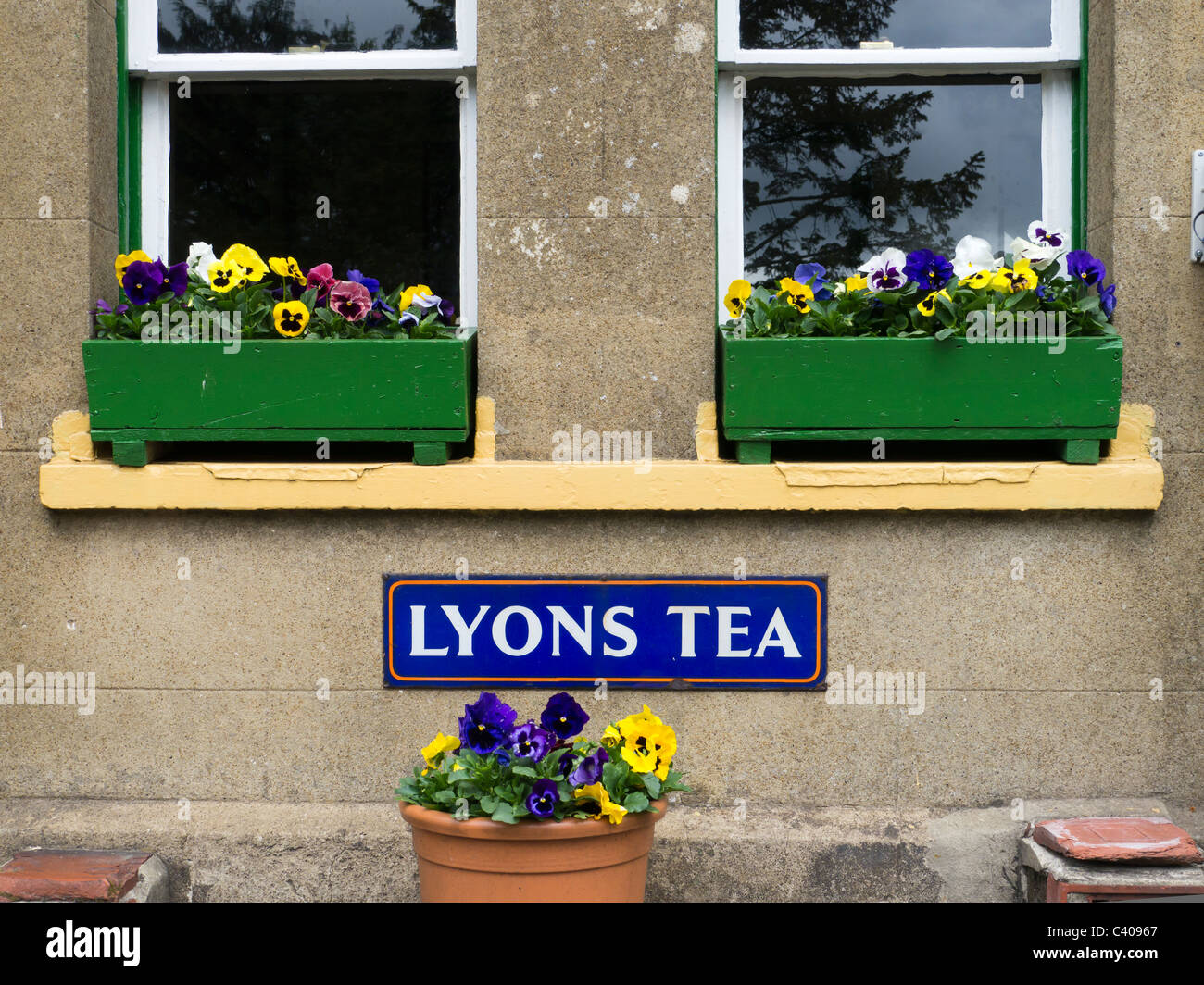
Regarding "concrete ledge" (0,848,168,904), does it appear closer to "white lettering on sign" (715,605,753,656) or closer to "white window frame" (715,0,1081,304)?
"white lettering on sign" (715,605,753,656)

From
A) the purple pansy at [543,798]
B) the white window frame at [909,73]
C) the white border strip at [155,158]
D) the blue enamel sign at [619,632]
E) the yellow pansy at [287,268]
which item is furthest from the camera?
the white border strip at [155,158]

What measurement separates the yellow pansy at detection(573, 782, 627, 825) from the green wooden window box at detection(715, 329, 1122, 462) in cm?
139

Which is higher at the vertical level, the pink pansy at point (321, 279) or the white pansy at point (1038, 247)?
the white pansy at point (1038, 247)

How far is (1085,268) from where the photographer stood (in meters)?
3.89

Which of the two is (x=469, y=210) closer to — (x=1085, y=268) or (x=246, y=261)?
(x=246, y=261)

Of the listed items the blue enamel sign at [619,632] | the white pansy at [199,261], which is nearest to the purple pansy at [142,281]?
the white pansy at [199,261]

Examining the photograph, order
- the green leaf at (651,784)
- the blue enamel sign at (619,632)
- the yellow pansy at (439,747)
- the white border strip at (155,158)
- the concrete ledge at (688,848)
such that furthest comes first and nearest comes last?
the white border strip at (155,158) < the blue enamel sign at (619,632) < the concrete ledge at (688,848) < the yellow pansy at (439,747) < the green leaf at (651,784)

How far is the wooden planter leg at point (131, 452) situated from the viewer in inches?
156

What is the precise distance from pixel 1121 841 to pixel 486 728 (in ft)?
6.68

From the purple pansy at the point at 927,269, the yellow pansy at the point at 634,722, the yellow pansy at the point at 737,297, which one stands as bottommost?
the yellow pansy at the point at 634,722

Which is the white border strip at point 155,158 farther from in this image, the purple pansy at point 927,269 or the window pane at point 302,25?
the purple pansy at point 927,269

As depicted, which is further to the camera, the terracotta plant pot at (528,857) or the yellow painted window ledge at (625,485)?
the yellow painted window ledge at (625,485)

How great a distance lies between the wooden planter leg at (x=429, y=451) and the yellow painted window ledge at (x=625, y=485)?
0.09ft

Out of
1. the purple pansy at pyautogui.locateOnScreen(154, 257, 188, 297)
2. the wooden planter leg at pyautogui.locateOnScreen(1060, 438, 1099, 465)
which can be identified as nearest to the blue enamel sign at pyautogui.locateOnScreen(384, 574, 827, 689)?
the wooden planter leg at pyautogui.locateOnScreen(1060, 438, 1099, 465)
